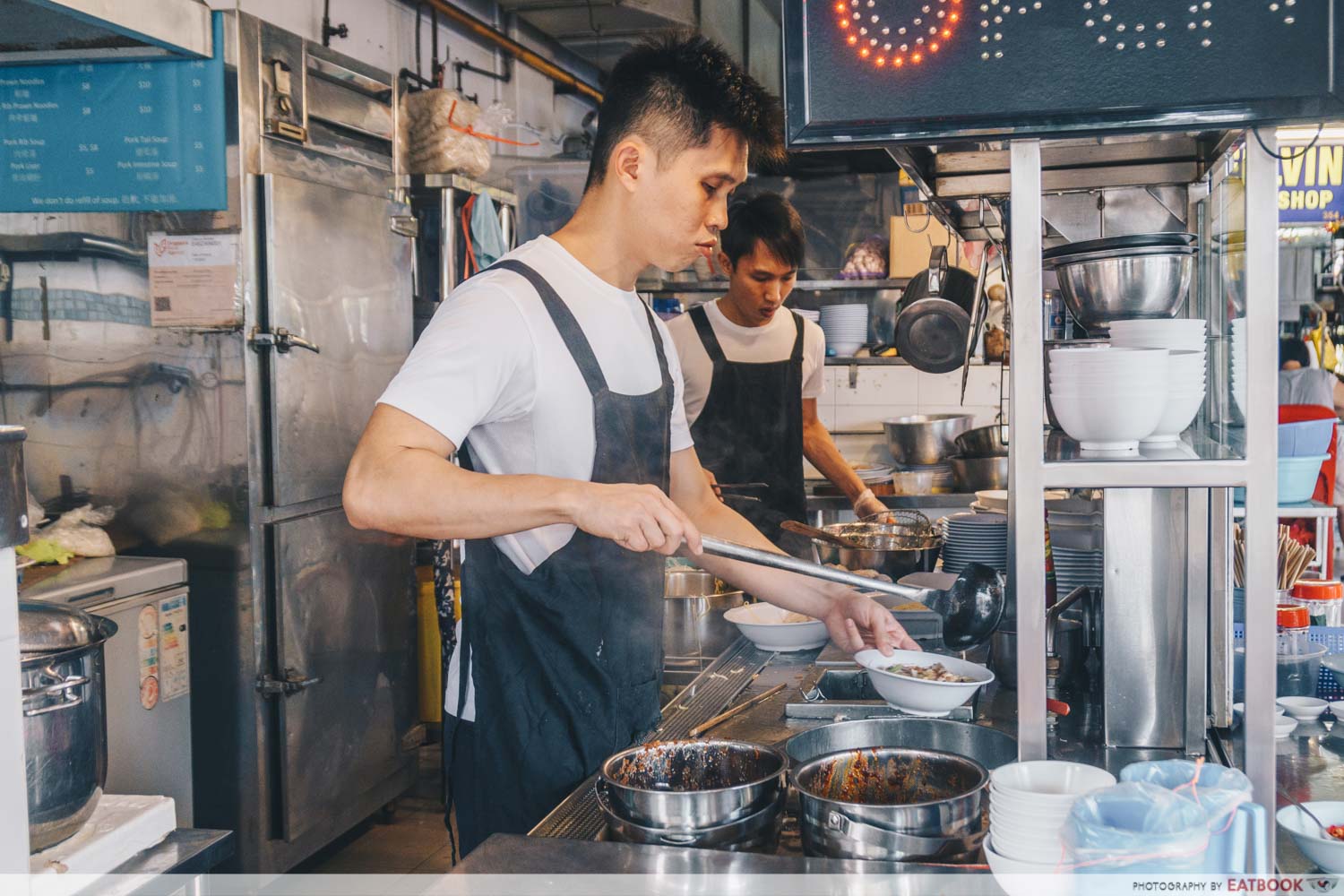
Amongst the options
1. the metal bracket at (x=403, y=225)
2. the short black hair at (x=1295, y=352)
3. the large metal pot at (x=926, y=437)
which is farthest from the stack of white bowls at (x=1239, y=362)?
the short black hair at (x=1295, y=352)

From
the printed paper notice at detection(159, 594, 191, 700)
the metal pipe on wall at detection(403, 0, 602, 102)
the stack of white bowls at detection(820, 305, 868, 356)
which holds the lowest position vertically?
the printed paper notice at detection(159, 594, 191, 700)

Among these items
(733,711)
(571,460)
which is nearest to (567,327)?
(571,460)

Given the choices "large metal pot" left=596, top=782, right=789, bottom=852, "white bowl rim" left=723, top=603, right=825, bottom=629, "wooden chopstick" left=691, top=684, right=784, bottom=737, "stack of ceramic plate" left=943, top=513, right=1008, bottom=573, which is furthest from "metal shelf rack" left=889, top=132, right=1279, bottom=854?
"stack of ceramic plate" left=943, top=513, right=1008, bottom=573

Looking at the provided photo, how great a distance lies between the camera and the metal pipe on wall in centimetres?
572

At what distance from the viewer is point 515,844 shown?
4.97ft

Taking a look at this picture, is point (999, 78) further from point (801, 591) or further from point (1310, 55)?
point (801, 591)

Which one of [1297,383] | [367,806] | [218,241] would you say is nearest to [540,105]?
[218,241]

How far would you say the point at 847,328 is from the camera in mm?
7156

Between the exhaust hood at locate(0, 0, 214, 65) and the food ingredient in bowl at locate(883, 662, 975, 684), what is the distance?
2.71 metres

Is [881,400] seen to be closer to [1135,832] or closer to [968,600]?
[968,600]

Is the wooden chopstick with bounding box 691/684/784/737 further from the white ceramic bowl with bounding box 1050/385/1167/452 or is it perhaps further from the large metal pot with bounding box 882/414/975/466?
the large metal pot with bounding box 882/414/975/466

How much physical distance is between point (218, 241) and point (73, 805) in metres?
2.36

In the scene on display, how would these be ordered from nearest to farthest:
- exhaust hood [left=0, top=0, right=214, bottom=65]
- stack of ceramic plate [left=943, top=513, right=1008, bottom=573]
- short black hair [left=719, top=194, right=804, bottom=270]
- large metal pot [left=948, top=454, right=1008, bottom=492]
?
stack of ceramic plate [left=943, top=513, right=1008, bottom=573] → exhaust hood [left=0, top=0, right=214, bottom=65] → short black hair [left=719, top=194, right=804, bottom=270] → large metal pot [left=948, top=454, right=1008, bottom=492]

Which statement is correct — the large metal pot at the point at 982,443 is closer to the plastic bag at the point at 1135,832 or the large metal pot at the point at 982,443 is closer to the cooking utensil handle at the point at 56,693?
the cooking utensil handle at the point at 56,693
